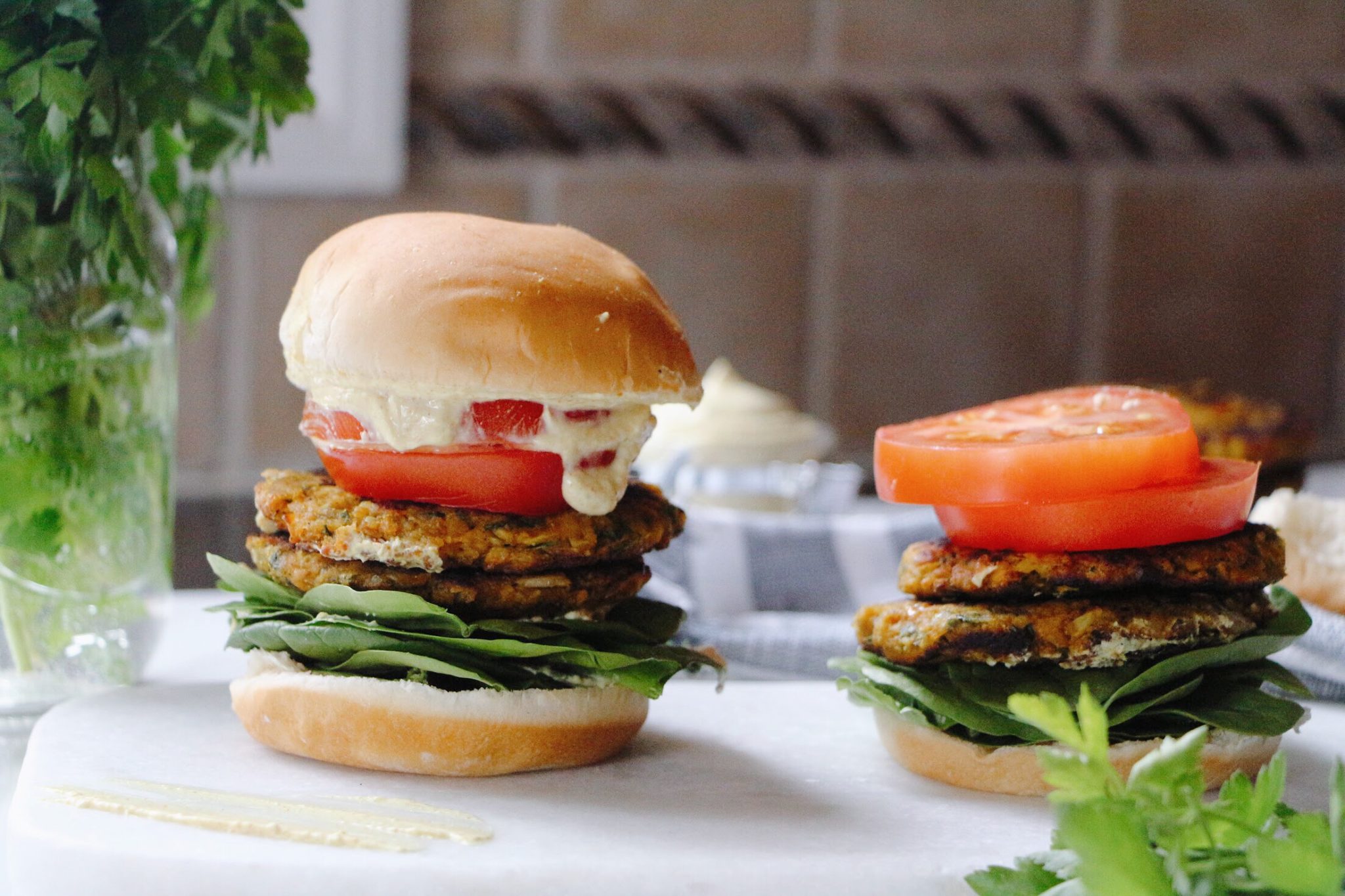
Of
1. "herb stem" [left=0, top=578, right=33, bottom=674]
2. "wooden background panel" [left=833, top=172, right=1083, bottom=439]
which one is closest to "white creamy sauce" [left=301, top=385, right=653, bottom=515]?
"herb stem" [left=0, top=578, right=33, bottom=674]

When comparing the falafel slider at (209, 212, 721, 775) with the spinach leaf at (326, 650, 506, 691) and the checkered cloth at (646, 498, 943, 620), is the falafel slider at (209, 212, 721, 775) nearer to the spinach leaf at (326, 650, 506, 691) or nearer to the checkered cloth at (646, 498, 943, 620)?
the spinach leaf at (326, 650, 506, 691)

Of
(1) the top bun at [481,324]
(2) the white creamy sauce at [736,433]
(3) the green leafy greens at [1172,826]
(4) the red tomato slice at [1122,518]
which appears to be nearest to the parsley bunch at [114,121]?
(1) the top bun at [481,324]

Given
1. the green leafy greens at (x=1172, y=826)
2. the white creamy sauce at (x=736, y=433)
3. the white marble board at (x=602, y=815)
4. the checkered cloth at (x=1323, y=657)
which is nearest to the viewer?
the green leafy greens at (x=1172, y=826)

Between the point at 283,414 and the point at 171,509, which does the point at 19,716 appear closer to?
the point at 171,509

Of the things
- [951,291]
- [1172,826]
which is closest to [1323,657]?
[1172,826]

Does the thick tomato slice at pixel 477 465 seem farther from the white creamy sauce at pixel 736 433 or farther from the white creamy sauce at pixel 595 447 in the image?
the white creamy sauce at pixel 736 433

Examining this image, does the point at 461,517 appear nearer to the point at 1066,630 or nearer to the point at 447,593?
Result: the point at 447,593
